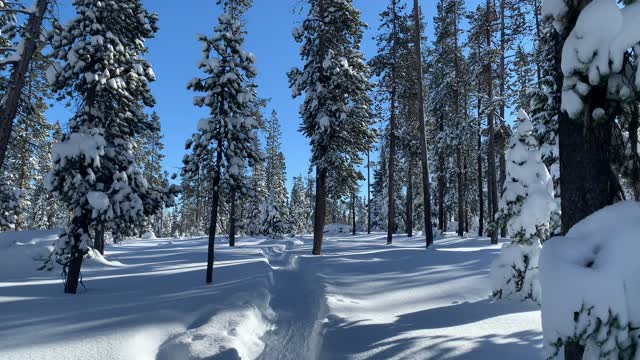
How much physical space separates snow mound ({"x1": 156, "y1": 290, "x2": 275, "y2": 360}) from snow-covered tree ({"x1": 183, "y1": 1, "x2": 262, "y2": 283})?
18.9ft

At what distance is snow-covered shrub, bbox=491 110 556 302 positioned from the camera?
8.75 meters

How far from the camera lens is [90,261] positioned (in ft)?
58.3

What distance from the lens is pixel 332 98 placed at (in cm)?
2027

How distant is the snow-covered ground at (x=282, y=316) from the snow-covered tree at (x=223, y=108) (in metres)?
4.03

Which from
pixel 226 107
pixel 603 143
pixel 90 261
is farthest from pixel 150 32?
pixel 603 143

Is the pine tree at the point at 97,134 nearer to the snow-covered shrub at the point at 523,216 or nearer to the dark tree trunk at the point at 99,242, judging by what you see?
the dark tree trunk at the point at 99,242

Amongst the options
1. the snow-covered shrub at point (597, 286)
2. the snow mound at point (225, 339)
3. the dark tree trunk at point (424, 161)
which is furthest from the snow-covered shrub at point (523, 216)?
the dark tree trunk at point (424, 161)

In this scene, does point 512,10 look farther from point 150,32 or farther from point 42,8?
point 42,8

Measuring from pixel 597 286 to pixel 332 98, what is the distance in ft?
59.2

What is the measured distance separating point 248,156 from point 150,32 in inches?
220

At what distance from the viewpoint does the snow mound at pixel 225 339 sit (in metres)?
7.05

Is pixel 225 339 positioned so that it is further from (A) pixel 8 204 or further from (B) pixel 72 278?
(A) pixel 8 204

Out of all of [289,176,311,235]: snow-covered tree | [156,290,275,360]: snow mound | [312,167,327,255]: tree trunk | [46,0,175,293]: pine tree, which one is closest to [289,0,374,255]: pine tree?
[312,167,327,255]: tree trunk

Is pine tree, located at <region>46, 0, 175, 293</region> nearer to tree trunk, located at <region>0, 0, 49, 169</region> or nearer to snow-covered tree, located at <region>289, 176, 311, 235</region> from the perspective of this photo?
tree trunk, located at <region>0, 0, 49, 169</region>
